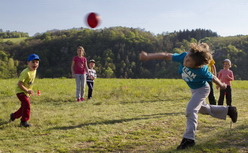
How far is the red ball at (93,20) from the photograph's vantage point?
5.77 meters

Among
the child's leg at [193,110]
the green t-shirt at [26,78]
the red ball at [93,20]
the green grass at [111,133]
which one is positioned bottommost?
the green grass at [111,133]

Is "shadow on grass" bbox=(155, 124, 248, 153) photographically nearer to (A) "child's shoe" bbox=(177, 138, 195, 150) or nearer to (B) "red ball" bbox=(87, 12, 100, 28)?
(A) "child's shoe" bbox=(177, 138, 195, 150)

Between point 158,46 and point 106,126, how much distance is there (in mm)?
86931

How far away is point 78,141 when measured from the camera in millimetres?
4418

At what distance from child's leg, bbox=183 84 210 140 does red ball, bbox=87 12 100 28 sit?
2819 millimetres

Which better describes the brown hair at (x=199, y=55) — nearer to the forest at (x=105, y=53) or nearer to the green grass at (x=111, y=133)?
the green grass at (x=111, y=133)

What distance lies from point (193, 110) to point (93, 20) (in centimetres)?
322

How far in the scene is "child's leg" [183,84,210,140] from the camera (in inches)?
151

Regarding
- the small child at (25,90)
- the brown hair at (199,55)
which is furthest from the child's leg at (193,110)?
the small child at (25,90)

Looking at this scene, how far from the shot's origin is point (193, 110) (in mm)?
3924

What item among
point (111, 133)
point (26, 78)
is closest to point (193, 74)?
point (111, 133)

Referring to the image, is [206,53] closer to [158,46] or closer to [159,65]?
[159,65]

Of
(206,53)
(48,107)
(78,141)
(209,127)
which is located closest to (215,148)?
(206,53)

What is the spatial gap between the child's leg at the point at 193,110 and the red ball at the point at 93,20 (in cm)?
282
